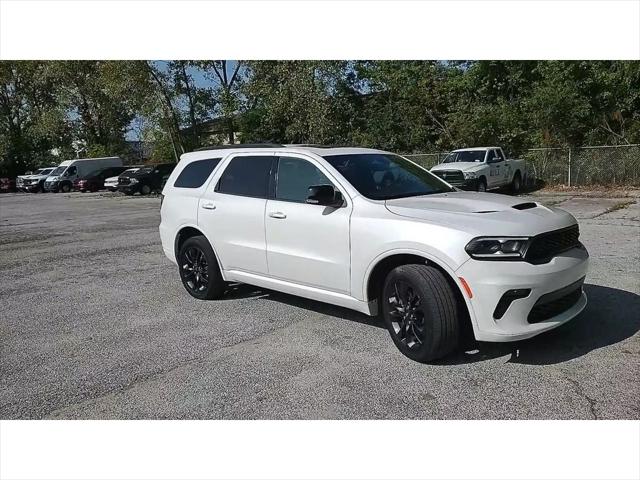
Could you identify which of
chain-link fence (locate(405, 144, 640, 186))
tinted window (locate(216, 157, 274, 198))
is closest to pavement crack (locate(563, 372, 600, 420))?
tinted window (locate(216, 157, 274, 198))

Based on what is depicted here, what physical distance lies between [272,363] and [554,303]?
89.6 inches

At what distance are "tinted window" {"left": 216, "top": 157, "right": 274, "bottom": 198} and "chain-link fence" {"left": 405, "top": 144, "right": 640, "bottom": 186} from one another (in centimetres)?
1858

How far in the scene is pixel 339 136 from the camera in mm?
27766

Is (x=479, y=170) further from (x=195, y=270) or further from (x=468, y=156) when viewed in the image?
(x=195, y=270)

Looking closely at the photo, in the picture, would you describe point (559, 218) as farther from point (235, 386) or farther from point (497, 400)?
point (235, 386)

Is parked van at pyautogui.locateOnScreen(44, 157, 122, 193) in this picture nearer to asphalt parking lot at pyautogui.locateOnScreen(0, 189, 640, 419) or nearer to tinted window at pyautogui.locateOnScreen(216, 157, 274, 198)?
asphalt parking lot at pyautogui.locateOnScreen(0, 189, 640, 419)

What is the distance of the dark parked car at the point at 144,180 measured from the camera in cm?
2856

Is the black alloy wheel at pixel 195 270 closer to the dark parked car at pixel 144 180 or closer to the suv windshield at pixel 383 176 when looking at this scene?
the suv windshield at pixel 383 176

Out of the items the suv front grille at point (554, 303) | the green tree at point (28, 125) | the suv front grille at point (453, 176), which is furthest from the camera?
the green tree at point (28, 125)

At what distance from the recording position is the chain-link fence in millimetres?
19609

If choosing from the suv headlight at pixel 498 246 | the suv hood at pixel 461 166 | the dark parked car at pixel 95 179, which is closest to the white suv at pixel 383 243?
the suv headlight at pixel 498 246

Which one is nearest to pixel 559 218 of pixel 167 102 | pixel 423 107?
pixel 423 107

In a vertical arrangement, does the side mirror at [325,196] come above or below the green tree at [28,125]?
below

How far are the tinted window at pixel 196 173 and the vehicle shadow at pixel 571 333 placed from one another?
1.79 m
